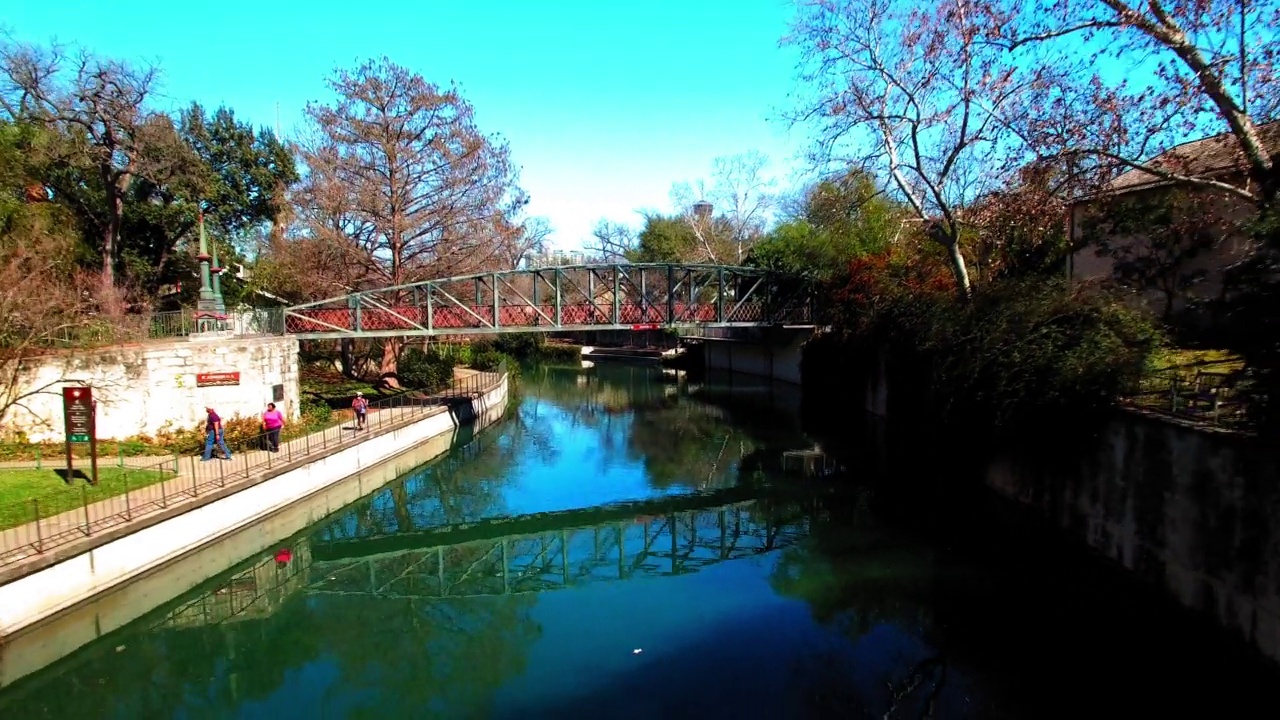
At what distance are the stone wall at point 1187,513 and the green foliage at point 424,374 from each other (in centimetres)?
2533

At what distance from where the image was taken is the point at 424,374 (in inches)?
1286

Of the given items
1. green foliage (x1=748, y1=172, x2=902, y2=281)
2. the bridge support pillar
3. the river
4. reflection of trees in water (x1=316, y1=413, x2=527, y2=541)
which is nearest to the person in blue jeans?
the river

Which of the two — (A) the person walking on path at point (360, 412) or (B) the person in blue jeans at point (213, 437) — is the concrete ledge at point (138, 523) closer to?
(B) the person in blue jeans at point (213, 437)

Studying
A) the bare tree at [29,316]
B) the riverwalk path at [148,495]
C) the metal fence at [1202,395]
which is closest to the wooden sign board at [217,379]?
the riverwalk path at [148,495]

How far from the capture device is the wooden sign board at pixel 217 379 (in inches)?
747

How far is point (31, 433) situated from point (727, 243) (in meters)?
46.3

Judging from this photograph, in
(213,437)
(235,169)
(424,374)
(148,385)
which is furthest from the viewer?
(424,374)

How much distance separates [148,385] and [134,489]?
4857mm

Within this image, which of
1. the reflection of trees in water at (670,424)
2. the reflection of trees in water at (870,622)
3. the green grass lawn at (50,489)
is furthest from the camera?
the reflection of trees in water at (670,424)

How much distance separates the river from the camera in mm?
→ 9594

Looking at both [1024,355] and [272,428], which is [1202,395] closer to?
[1024,355]

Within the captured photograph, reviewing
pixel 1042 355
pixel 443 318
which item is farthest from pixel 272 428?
pixel 1042 355

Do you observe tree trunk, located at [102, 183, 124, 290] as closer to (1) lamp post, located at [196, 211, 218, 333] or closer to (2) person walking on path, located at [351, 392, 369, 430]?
(1) lamp post, located at [196, 211, 218, 333]

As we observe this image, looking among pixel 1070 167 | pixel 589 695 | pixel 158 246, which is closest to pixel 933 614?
pixel 589 695
